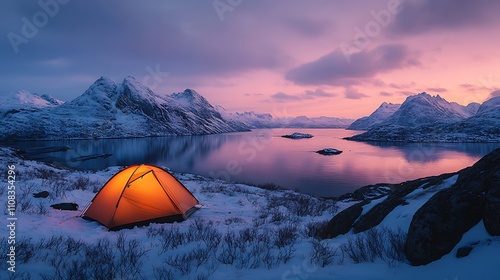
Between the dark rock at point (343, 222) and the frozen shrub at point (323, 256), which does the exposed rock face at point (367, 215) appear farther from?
the frozen shrub at point (323, 256)

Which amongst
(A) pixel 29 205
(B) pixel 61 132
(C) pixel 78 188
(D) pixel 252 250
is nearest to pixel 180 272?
(D) pixel 252 250

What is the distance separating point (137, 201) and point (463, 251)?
9087 millimetres

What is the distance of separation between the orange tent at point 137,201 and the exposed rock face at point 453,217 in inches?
311

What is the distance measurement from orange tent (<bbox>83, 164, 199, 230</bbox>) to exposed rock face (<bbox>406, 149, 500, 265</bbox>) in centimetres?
789

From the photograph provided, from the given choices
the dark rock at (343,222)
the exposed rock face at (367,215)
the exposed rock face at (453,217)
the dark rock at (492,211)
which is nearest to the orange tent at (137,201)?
the dark rock at (343,222)

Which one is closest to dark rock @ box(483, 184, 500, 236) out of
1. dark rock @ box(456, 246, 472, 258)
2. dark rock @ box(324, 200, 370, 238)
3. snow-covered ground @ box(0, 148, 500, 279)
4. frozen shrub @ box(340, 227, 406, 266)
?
snow-covered ground @ box(0, 148, 500, 279)

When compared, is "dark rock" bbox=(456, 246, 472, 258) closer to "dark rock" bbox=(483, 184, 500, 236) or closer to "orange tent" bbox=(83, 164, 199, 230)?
"dark rock" bbox=(483, 184, 500, 236)

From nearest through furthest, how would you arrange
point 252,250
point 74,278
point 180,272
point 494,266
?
point 494,266 < point 74,278 < point 180,272 < point 252,250

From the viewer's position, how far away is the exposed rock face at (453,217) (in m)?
3.99

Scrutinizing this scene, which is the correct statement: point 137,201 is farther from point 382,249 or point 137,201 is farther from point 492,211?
point 492,211

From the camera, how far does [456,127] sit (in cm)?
18788

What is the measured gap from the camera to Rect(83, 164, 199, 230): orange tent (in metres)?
9.17

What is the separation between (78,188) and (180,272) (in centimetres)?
1229

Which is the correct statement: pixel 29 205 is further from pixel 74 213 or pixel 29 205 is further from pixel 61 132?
pixel 61 132
